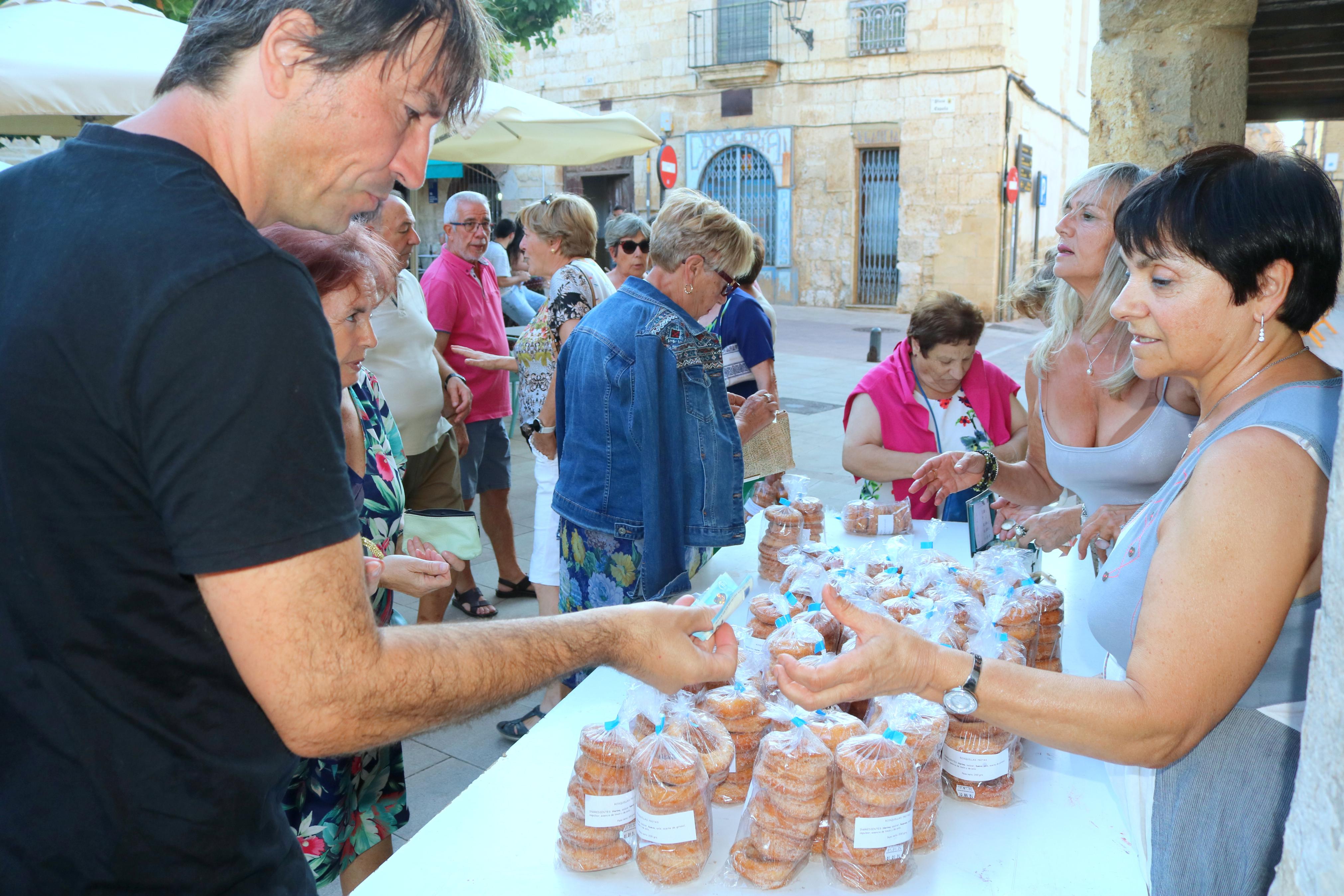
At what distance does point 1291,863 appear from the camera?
2.23 feet

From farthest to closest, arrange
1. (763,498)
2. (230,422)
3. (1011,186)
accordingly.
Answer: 1. (1011,186)
2. (763,498)
3. (230,422)

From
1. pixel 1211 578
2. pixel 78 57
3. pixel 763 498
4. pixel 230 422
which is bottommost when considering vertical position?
pixel 763 498

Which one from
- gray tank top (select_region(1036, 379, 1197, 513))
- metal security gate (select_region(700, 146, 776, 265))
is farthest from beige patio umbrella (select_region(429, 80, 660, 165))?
metal security gate (select_region(700, 146, 776, 265))

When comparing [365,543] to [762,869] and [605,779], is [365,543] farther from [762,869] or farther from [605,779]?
[762,869]

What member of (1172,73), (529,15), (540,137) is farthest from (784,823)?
(529,15)

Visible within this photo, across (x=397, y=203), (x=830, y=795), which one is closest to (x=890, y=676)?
(x=830, y=795)

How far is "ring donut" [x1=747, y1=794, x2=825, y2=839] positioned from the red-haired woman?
0.99 m

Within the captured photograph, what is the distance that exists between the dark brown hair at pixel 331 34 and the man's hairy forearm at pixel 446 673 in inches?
27.5

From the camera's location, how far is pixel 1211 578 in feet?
4.50

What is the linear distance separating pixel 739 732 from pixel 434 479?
2.96m

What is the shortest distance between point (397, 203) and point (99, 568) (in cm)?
378

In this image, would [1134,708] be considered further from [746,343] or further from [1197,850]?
[746,343]

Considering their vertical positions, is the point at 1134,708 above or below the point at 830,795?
above

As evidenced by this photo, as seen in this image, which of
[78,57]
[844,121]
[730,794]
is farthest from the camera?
[844,121]
